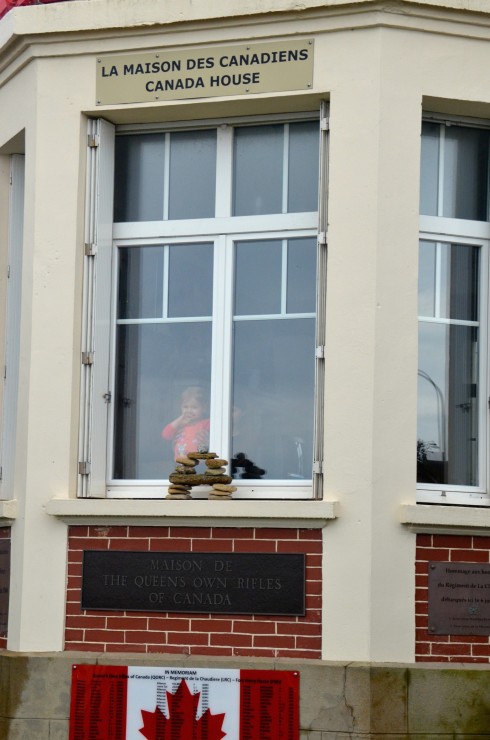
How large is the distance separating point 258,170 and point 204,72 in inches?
29.0

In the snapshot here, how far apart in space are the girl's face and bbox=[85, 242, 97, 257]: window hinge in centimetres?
118

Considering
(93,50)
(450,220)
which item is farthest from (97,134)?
(450,220)

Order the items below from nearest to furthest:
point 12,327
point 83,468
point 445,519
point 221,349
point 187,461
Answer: point 445,519
point 187,461
point 83,468
point 221,349
point 12,327

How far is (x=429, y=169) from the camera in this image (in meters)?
9.97

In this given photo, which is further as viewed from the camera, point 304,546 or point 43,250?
point 43,250

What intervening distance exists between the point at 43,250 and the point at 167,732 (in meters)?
3.23

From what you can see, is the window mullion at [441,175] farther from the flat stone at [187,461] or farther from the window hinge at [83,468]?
the window hinge at [83,468]

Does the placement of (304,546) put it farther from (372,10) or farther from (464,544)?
(372,10)

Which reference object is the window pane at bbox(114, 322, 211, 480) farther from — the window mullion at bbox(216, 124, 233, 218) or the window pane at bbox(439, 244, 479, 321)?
the window pane at bbox(439, 244, 479, 321)

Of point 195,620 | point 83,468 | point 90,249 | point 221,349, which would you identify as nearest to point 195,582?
point 195,620

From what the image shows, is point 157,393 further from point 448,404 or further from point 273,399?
point 448,404

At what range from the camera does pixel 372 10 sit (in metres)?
9.49

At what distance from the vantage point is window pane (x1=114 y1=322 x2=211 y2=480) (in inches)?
394

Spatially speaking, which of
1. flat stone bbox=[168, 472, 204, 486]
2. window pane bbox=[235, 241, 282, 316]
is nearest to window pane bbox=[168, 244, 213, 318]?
Result: window pane bbox=[235, 241, 282, 316]
